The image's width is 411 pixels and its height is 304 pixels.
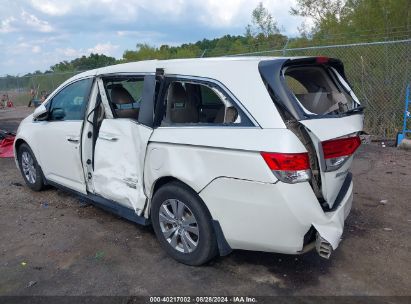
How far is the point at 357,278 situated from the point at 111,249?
2328 millimetres

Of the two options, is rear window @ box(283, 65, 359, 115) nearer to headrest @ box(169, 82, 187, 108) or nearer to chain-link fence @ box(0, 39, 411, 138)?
headrest @ box(169, 82, 187, 108)

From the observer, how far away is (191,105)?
3914 mm

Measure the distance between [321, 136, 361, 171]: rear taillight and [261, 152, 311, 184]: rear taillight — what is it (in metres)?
0.30

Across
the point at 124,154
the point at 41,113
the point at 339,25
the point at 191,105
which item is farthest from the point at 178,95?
the point at 339,25

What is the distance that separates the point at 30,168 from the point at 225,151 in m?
3.97

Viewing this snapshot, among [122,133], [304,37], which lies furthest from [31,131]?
[304,37]

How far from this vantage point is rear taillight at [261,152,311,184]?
2838 mm

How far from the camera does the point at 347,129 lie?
3289 mm

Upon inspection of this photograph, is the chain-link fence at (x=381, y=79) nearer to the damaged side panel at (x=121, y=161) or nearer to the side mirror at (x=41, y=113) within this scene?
the side mirror at (x=41, y=113)

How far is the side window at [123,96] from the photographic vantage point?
14.7ft

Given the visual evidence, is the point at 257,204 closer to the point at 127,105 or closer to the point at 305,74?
the point at 305,74

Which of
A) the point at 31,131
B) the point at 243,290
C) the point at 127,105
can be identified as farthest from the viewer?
the point at 31,131

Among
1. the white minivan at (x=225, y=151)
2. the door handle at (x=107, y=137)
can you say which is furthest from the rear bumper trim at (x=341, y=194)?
the door handle at (x=107, y=137)

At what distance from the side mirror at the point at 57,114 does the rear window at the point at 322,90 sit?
2928 millimetres
